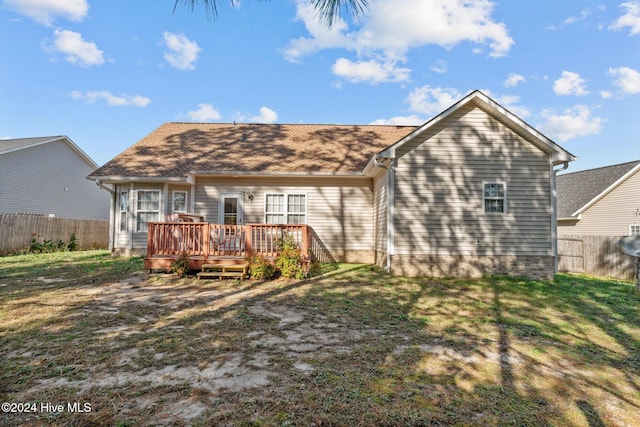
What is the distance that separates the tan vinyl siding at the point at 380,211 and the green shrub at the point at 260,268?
3.64m

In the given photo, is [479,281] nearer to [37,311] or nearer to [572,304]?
[572,304]

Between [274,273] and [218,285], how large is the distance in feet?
5.37

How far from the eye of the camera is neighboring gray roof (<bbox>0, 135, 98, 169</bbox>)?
1788 centimetres

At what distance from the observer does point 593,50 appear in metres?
13.0

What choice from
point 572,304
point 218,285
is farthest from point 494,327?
point 218,285

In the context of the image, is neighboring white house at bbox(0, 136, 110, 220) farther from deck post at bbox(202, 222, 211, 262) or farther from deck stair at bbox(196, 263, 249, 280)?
deck stair at bbox(196, 263, 249, 280)

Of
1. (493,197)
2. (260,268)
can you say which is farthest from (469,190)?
(260,268)

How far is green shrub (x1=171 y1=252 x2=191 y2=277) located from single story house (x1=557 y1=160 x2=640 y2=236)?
2042 centimetres

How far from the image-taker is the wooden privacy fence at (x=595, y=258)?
1235cm

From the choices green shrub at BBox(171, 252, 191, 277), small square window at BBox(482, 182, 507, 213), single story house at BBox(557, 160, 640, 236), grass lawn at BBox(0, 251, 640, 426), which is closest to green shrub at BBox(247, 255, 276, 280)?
grass lawn at BBox(0, 251, 640, 426)

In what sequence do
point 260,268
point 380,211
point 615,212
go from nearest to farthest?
point 260,268, point 380,211, point 615,212

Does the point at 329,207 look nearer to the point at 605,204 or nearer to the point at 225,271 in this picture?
the point at 225,271

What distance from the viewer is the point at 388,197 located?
9.74 m

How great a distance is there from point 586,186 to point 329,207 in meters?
18.1
